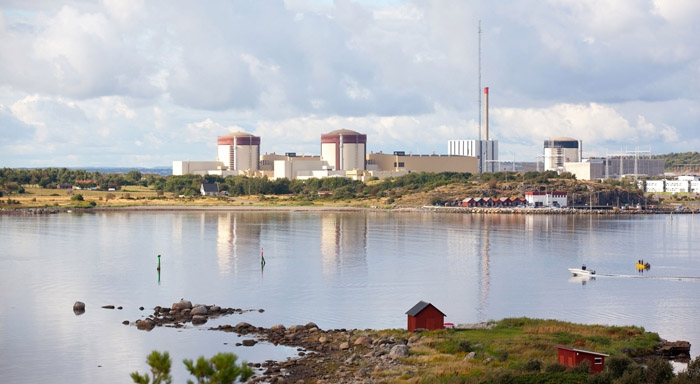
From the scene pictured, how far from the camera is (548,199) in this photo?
103812mm

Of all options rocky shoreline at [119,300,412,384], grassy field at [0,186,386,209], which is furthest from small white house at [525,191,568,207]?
rocky shoreline at [119,300,412,384]

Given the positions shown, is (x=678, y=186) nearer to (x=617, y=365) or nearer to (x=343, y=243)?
(x=343, y=243)

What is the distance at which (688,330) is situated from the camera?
2759 cm

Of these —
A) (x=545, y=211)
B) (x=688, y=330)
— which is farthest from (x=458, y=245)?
(x=545, y=211)

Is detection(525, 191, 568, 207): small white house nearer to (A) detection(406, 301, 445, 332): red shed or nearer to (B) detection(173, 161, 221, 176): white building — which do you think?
(B) detection(173, 161, 221, 176): white building

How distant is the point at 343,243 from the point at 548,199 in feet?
172

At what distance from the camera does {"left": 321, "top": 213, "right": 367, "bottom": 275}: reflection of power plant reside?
45906 millimetres

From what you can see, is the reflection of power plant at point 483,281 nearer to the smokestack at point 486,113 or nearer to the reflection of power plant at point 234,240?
the reflection of power plant at point 234,240

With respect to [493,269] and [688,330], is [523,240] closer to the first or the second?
[493,269]

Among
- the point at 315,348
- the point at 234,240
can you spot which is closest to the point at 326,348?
the point at 315,348

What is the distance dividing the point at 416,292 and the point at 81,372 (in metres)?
16.1

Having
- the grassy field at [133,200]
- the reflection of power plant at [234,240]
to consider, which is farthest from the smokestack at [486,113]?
the reflection of power plant at [234,240]

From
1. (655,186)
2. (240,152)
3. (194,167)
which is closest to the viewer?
(194,167)

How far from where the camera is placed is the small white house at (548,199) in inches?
4075
